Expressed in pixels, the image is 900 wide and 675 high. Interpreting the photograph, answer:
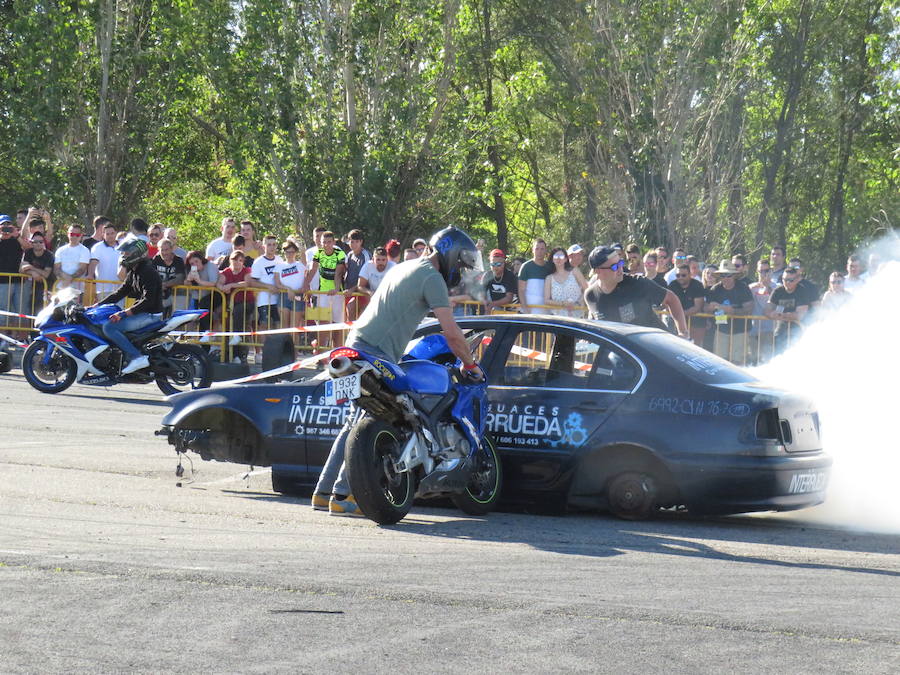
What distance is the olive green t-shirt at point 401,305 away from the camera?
800 cm

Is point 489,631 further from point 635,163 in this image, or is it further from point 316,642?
point 635,163

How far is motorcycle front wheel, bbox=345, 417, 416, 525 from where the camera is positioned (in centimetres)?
Answer: 772

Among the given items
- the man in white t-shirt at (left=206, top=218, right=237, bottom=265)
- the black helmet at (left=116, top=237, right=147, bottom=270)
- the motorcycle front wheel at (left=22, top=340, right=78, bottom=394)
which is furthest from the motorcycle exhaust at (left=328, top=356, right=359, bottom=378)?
the man in white t-shirt at (left=206, top=218, right=237, bottom=265)

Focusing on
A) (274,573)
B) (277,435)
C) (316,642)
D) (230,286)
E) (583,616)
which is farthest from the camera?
(230,286)

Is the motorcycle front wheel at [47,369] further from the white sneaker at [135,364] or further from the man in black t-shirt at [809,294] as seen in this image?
the man in black t-shirt at [809,294]

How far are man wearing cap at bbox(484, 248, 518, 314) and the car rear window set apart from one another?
8419 mm

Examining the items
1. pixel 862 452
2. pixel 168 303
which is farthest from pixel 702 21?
pixel 862 452

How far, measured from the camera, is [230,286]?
60.8ft

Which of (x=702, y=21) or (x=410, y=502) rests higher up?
(x=702, y=21)

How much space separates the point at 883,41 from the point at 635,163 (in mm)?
6831

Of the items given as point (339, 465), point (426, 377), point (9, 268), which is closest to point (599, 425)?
point (426, 377)

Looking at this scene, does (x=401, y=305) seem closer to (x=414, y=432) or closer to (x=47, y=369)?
(x=414, y=432)

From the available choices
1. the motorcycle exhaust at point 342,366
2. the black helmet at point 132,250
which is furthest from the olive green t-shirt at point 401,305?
the black helmet at point 132,250

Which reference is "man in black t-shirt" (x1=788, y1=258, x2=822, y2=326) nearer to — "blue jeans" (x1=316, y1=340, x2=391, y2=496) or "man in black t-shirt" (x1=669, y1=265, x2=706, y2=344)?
"man in black t-shirt" (x1=669, y1=265, x2=706, y2=344)
